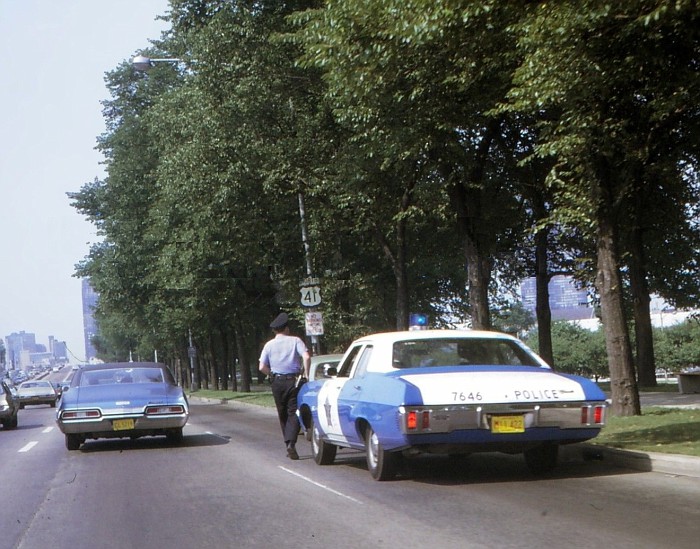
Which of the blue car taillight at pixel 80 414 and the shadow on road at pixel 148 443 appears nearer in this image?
the blue car taillight at pixel 80 414

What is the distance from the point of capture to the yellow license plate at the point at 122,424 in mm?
16203

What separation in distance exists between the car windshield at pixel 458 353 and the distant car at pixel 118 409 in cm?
602

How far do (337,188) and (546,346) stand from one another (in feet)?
27.9

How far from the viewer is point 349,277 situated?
3416 cm

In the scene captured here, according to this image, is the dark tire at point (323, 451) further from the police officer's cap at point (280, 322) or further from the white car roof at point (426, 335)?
the white car roof at point (426, 335)

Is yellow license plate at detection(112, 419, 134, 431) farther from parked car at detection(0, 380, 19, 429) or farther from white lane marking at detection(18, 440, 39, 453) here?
parked car at detection(0, 380, 19, 429)

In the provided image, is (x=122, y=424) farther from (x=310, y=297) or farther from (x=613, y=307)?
(x=310, y=297)

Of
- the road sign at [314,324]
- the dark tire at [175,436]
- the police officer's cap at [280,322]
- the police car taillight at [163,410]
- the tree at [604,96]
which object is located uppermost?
the tree at [604,96]

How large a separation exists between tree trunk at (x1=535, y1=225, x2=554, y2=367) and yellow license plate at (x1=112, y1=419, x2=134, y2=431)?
17.1m

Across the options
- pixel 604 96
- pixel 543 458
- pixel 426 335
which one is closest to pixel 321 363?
pixel 604 96

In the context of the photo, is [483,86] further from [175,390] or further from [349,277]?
[349,277]

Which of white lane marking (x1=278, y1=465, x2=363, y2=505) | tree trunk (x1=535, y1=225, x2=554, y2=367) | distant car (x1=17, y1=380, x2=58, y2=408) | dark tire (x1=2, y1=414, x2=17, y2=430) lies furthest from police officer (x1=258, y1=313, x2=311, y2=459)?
distant car (x1=17, y1=380, x2=58, y2=408)

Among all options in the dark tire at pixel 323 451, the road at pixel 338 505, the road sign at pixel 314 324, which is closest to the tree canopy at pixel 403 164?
the road sign at pixel 314 324

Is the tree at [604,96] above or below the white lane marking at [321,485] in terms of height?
above
